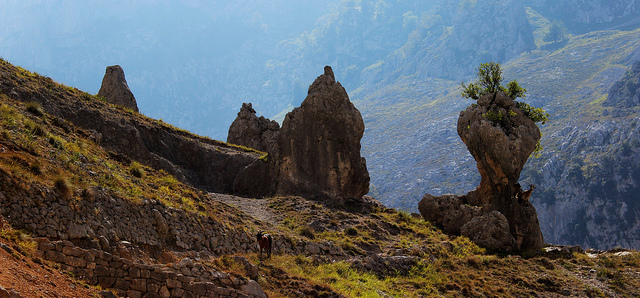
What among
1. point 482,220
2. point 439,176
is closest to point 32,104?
point 482,220

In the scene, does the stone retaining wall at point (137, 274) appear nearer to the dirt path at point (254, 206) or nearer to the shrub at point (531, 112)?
the dirt path at point (254, 206)

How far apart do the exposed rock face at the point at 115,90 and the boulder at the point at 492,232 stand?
1370 inches

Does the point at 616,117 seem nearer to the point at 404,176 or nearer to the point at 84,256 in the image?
the point at 404,176

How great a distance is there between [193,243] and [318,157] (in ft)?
72.6

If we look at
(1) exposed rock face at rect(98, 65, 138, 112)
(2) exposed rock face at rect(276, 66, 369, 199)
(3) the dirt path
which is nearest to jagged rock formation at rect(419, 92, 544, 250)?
(2) exposed rock face at rect(276, 66, 369, 199)

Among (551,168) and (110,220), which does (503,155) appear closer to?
(110,220)

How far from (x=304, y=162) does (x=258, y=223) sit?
1320 cm

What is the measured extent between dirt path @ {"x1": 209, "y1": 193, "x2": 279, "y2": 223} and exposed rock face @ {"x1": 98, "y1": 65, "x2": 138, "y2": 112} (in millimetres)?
20417

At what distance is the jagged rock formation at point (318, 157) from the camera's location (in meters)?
42.3

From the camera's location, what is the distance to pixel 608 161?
159375mm

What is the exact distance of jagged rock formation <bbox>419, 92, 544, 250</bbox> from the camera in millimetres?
39312

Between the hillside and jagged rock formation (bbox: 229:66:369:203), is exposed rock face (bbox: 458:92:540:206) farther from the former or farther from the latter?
jagged rock formation (bbox: 229:66:369:203)

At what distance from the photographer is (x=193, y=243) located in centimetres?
2181

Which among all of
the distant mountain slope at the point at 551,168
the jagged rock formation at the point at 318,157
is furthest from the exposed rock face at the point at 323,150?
the distant mountain slope at the point at 551,168
